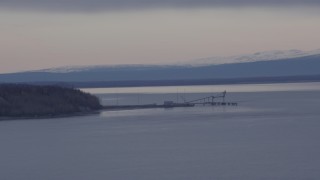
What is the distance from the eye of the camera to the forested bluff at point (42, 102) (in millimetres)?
35031

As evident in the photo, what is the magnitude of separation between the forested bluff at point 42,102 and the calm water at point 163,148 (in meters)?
2.87

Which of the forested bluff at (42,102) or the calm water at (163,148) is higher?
the forested bluff at (42,102)

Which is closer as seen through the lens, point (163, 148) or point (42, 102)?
point (163, 148)

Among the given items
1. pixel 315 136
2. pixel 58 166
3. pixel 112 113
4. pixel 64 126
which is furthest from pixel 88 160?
pixel 112 113

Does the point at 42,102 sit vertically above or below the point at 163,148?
above

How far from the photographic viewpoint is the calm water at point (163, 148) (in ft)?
52.0

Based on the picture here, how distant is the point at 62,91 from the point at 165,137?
51.5ft

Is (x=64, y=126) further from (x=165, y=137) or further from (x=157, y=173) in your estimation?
(x=157, y=173)

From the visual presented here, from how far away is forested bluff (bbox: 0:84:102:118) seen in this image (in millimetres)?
35031

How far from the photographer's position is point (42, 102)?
36406 millimetres

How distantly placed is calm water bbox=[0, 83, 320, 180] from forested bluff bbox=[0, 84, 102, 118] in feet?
9.41

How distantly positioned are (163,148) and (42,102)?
1680 centimetres

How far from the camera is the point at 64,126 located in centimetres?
2889

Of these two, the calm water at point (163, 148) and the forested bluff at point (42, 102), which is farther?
the forested bluff at point (42, 102)
